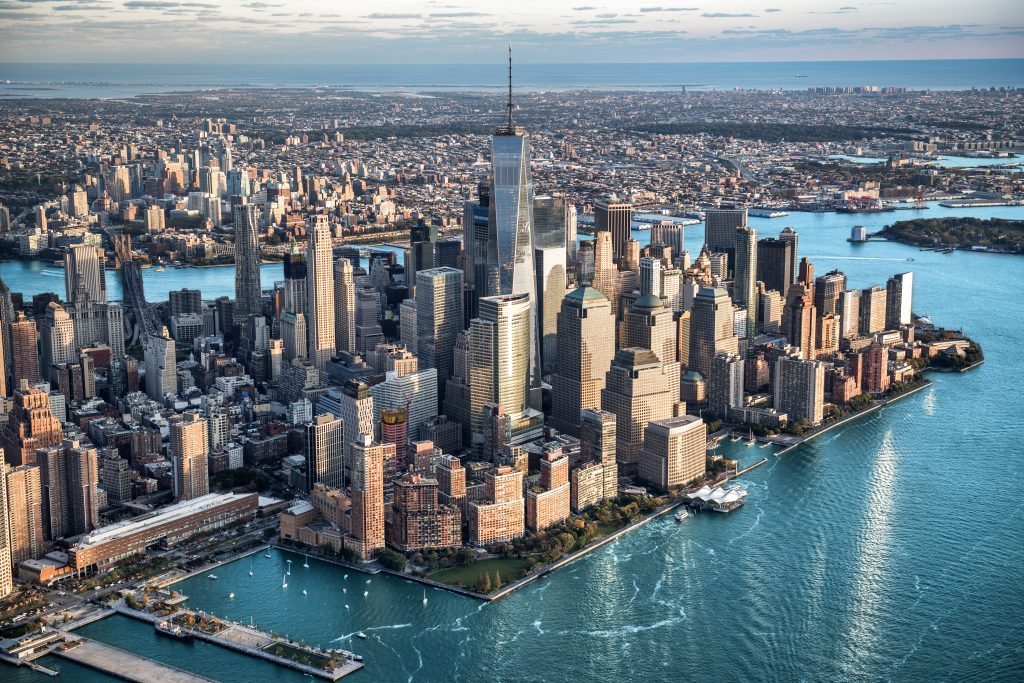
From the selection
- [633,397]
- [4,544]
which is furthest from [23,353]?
[633,397]

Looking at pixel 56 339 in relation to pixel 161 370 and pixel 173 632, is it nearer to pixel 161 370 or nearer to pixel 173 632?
pixel 161 370

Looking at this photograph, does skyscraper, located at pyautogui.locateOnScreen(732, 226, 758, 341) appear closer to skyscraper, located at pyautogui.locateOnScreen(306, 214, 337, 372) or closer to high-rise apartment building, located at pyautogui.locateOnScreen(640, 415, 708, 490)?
high-rise apartment building, located at pyautogui.locateOnScreen(640, 415, 708, 490)

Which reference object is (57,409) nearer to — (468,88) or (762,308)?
(762,308)

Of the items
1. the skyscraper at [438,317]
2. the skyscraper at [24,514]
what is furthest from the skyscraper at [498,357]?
the skyscraper at [24,514]

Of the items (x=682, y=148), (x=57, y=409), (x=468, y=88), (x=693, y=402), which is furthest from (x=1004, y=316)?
(x=468, y=88)

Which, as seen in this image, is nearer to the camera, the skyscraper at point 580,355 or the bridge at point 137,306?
the skyscraper at point 580,355

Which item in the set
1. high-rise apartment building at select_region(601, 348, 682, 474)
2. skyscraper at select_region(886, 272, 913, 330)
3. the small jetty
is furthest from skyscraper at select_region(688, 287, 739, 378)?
skyscraper at select_region(886, 272, 913, 330)

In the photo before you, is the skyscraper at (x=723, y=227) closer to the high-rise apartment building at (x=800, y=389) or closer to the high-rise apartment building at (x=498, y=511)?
the high-rise apartment building at (x=800, y=389)
